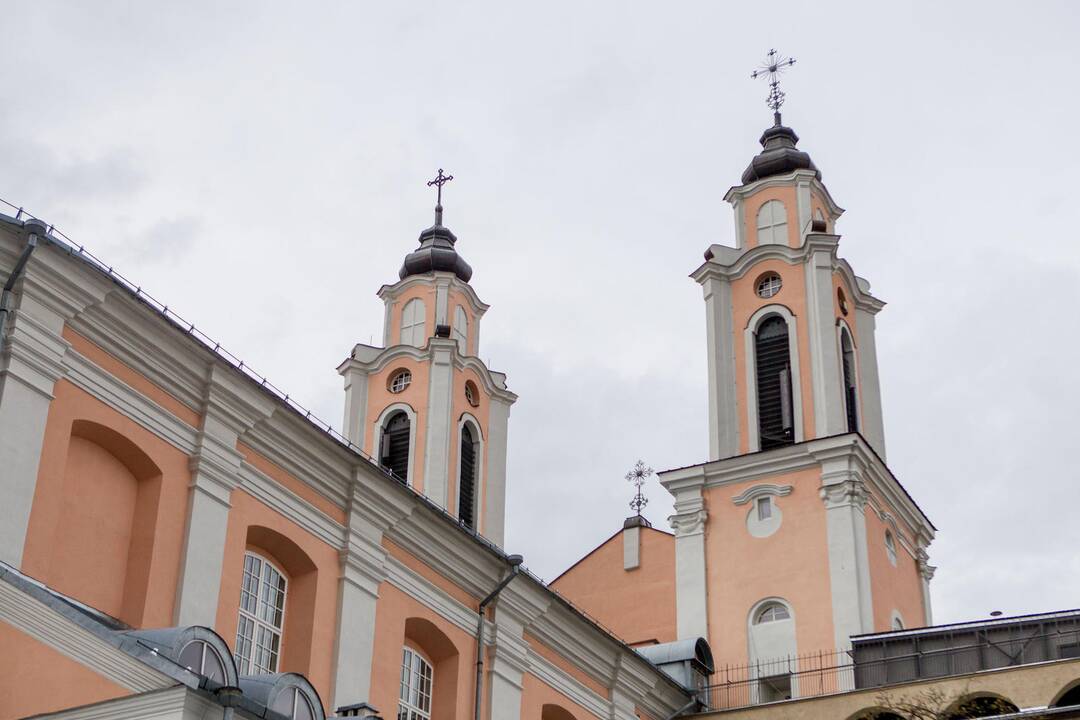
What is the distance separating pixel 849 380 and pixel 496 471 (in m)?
8.93

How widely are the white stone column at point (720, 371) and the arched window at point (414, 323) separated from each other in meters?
7.43

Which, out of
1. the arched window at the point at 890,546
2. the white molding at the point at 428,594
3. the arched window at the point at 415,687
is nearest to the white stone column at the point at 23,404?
the white molding at the point at 428,594

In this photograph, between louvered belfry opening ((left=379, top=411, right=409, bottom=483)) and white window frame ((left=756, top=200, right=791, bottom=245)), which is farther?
louvered belfry opening ((left=379, top=411, right=409, bottom=483))

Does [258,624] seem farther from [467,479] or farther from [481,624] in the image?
[467,479]

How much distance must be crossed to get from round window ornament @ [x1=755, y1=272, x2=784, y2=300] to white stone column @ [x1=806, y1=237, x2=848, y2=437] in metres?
0.76

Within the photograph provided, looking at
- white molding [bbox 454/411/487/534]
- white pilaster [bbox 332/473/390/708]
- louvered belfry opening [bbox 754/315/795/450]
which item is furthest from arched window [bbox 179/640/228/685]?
white molding [bbox 454/411/487/534]

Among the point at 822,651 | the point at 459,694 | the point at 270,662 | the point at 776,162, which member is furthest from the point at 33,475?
the point at 776,162

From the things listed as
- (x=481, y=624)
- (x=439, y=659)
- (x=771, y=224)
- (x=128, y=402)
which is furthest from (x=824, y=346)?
(x=128, y=402)

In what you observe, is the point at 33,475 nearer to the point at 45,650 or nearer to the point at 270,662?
the point at 45,650

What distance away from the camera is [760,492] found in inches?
1305

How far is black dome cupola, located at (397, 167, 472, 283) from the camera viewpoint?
40938 mm

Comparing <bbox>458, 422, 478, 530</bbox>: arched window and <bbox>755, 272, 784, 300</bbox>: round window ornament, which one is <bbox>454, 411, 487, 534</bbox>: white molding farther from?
<bbox>755, 272, 784, 300</bbox>: round window ornament

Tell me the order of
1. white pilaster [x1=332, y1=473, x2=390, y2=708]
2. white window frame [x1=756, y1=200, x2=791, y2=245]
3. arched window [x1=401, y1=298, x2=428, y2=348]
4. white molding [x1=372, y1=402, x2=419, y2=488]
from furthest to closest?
arched window [x1=401, y1=298, x2=428, y2=348] < white molding [x1=372, y1=402, x2=419, y2=488] < white window frame [x1=756, y1=200, x2=791, y2=245] < white pilaster [x1=332, y1=473, x2=390, y2=708]

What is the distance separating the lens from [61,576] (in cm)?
1794
